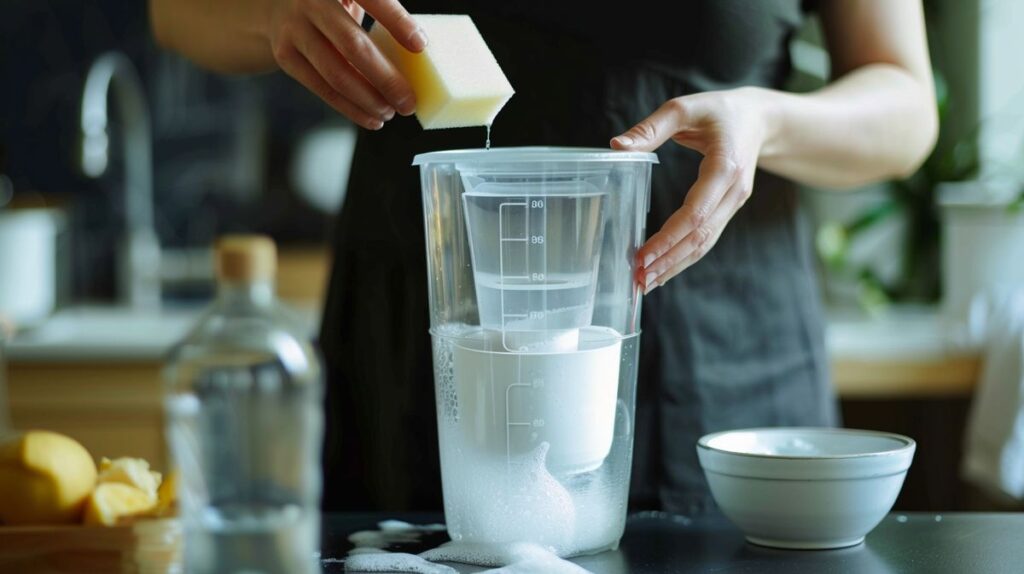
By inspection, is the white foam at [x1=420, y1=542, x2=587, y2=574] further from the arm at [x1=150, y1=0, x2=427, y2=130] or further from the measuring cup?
the arm at [x1=150, y1=0, x2=427, y2=130]

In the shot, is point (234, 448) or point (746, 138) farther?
point (746, 138)

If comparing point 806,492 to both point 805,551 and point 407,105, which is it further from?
point 407,105

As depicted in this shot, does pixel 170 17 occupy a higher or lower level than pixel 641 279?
higher

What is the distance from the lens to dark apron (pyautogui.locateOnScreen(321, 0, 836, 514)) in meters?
1.11

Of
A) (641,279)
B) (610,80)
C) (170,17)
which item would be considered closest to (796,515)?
(641,279)

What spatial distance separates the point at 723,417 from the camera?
1136mm

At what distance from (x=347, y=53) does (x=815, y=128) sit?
→ 1.38 feet

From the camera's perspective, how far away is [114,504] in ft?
2.58

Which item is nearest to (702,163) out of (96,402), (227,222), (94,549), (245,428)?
(245,428)

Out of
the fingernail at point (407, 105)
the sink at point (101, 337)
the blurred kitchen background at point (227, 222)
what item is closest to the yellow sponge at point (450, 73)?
the fingernail at point (407, 105)

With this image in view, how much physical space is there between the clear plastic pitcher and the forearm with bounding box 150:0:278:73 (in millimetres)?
320

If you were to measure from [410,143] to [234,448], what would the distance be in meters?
0.45

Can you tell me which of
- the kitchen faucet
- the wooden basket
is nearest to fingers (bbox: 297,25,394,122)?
the wooden basket

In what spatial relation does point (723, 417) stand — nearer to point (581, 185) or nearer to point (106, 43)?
point (581, 185)
